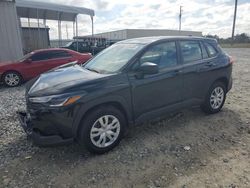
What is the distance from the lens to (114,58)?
3.90 metres

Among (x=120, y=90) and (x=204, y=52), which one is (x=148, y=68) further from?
(x=204, y=52)

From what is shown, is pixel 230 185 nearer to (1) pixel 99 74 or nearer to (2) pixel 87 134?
(2) pixel 87 134

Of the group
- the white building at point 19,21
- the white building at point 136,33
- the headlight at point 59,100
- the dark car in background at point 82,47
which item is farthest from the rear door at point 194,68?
the white building at point 136,33

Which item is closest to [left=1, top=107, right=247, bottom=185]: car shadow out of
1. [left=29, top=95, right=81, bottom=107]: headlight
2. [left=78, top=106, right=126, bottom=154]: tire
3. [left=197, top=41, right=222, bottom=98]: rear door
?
[left=78, top=106, right=126, bottom=154]: tire

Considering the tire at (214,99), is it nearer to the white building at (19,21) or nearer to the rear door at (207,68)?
the rear door at (207,68)

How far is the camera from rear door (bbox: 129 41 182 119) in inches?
139

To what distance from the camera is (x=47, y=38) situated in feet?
64.0

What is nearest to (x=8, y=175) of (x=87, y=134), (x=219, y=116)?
(x=87, y=134)

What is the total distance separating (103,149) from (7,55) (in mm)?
10583

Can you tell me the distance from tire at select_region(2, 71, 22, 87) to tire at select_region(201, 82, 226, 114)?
22.6 feet

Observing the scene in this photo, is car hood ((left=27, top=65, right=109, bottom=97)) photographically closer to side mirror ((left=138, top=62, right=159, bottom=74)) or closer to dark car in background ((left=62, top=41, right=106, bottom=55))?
side mirror ((left=138, top=62, right=159, bottom=74))

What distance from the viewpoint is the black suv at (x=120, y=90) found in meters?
2.96

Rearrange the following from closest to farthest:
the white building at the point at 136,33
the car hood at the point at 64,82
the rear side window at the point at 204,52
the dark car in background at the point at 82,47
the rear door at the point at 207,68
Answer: the car hood at the point at 64,82 → the rear door at the point at 207,68 → the rear side window at the point at 204,52 → the dark car in background at the point at 82,47 → the white building at the point at 136,33

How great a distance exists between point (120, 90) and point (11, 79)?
6571mm
